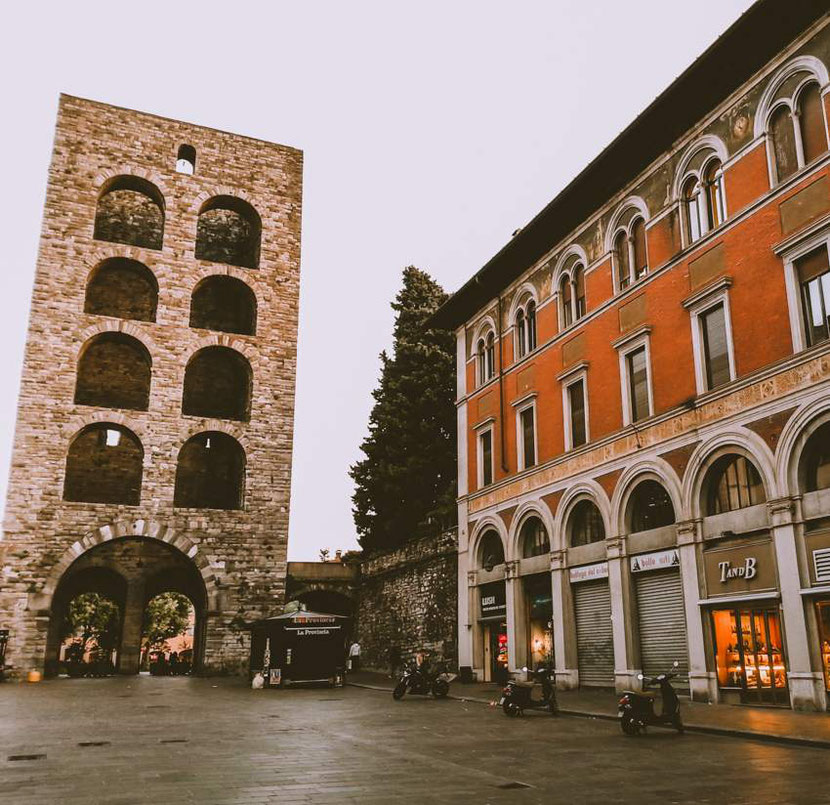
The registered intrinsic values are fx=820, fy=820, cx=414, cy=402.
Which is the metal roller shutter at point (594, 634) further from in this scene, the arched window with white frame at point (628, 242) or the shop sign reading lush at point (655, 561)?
the arched window with white frame at point (628, 242)

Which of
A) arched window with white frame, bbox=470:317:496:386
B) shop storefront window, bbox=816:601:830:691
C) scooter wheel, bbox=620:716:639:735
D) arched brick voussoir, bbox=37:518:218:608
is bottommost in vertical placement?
scooter wheel, bbox=620:716:639:735

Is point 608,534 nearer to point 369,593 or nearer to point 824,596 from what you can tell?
point 824,596

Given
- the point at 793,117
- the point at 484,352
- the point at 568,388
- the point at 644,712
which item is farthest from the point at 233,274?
the point at 644,712

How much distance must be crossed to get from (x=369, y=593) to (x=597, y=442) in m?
17.5

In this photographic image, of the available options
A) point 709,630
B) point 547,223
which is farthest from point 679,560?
point 547,223

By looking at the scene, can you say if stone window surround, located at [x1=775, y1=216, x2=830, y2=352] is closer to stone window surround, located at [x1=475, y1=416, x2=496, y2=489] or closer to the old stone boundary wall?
stone window surround, located at [x1=475, y1=416, x2=496, y2=489]

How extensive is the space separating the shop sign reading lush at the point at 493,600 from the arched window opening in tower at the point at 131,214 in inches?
806

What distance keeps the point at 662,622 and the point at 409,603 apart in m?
14.3

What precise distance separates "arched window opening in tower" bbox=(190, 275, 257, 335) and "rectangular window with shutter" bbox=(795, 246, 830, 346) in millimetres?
23964

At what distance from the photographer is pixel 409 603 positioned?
30.7m

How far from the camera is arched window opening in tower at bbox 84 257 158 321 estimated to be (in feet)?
110

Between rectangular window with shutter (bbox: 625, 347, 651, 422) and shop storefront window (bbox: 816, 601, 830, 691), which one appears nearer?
shop storefront window (bbox: 816, 601, 830, 691)

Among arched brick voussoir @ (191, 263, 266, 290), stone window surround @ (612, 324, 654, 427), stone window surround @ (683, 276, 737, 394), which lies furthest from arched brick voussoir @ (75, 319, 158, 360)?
stone window surround @ (683, 276, 737, 394)

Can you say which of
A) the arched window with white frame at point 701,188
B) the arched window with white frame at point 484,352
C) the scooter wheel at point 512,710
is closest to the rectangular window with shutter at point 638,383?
the arched window with white frame at point 701,188
